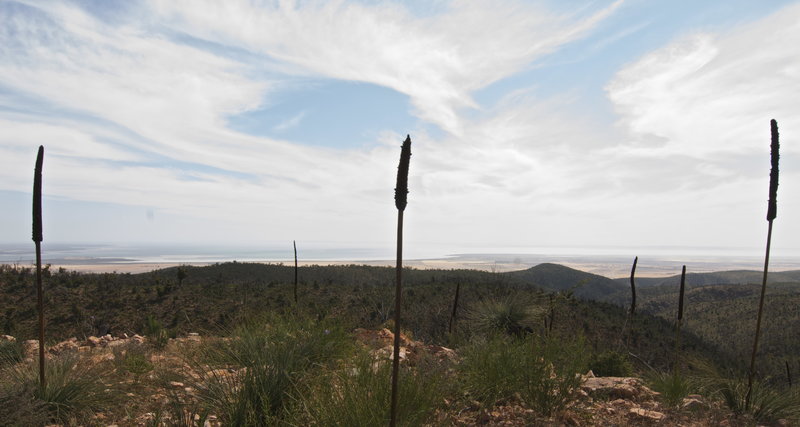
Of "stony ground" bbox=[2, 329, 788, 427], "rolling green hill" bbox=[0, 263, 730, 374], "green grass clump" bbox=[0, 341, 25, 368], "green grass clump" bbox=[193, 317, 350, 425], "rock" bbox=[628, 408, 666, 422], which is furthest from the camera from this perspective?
"rolling green hill" bbox=[0, 263, 730, 374]

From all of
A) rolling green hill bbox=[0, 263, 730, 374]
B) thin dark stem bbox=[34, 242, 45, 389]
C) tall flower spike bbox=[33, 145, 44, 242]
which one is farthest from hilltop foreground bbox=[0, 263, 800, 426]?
rolling green hill bbox=[0, 263, 730, 374]

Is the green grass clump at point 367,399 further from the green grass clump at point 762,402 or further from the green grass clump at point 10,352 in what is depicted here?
the green grass clump at point 10,352

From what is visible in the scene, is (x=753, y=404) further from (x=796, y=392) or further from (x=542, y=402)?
(x=542, y=402)

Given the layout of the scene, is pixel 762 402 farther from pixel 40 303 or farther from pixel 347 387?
pixel 40 303

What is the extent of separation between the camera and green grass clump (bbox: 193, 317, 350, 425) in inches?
171

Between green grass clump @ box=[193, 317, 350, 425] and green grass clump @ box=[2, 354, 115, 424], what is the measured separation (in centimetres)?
130

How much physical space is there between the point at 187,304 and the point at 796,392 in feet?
84.8

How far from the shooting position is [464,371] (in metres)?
5.93

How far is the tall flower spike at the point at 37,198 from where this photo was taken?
5008 mm

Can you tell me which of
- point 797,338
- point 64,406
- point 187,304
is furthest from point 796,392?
point 797,338

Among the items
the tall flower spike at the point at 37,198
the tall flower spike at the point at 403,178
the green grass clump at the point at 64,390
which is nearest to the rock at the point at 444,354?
the tall flower spike at the point at 403,178

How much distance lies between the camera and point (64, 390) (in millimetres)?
5559

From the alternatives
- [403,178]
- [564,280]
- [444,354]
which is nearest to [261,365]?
[403,178]

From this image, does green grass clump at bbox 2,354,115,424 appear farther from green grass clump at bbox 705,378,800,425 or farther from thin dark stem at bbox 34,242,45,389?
green grass clump at bbox 705,378,800,425
